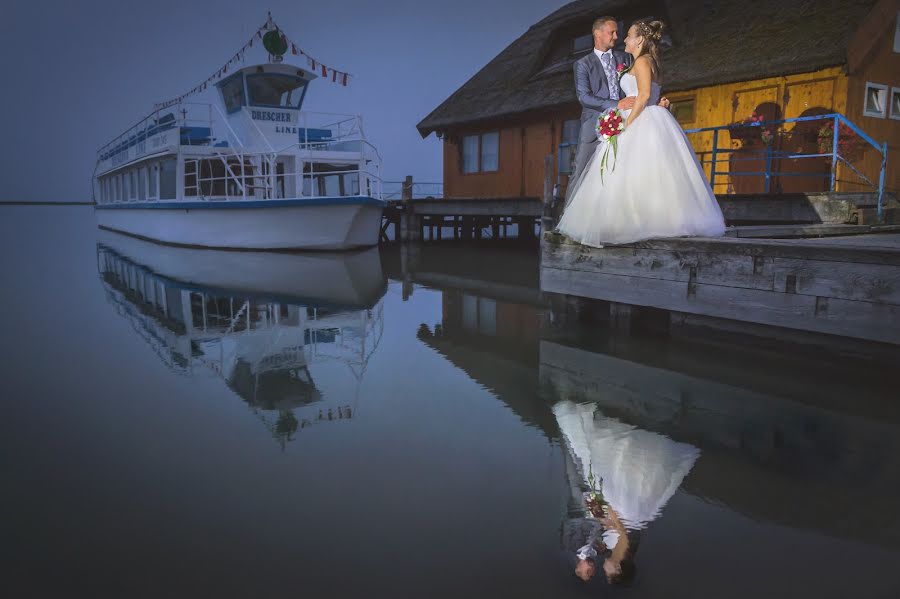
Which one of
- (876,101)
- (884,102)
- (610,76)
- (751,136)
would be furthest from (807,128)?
(610,76)

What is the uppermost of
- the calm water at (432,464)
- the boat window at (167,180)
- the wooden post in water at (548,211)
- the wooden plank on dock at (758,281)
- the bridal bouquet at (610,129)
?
the boat window at (167,180)

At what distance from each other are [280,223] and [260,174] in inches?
46.3

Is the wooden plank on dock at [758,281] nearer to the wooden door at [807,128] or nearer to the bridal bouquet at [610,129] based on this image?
the bridal bouquet at [610,129]

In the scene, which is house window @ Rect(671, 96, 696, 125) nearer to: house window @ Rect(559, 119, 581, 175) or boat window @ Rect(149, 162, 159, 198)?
house window @ Rect(559, 119, 581, 175)

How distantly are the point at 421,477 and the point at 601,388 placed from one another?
1897 mm

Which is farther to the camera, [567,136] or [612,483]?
[567,136]

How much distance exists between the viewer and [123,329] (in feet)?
22.9

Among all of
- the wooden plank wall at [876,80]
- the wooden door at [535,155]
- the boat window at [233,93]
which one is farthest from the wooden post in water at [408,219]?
the wooden plank wall at [876,80]

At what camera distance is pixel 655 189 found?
537 cm

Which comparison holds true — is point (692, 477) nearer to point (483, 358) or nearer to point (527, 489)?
point (527, 489)

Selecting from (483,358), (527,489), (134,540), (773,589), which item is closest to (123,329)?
(483,358)

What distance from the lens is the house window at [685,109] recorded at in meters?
13.5

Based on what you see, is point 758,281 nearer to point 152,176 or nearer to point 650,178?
point 650,178

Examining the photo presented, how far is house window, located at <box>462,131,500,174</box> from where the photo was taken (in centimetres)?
1865
